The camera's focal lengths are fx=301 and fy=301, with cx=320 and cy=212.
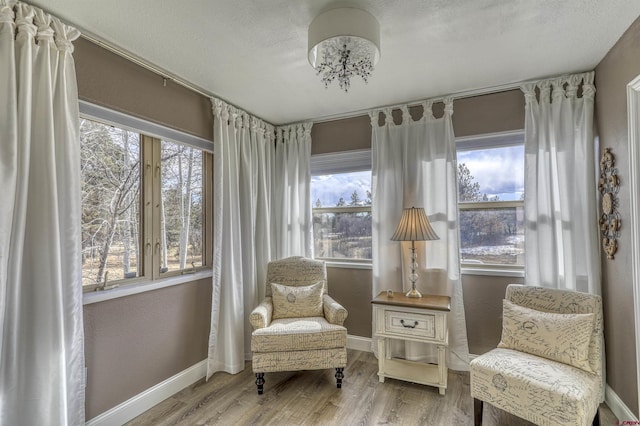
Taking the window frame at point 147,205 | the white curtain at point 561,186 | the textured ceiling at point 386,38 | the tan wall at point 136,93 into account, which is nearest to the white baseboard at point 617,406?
the white curtain at point 561,186

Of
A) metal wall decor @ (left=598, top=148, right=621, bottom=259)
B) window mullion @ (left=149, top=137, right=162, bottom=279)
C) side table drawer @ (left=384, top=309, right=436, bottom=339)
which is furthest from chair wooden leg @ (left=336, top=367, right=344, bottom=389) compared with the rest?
metal wall decor @ (left=598, top=148, right=621, bottom=259)

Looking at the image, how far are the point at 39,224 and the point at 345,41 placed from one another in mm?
1914

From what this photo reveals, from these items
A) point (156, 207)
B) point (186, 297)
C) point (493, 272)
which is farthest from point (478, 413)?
point (156, 207)

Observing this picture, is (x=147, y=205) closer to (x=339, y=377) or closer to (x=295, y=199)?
(x=295, y=199)

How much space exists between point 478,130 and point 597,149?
33.4 inches

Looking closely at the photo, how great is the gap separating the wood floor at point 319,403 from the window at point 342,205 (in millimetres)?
1253

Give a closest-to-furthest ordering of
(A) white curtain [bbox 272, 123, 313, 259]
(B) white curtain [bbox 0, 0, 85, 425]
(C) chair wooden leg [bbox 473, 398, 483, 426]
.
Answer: (B) white curtain [bbox 0, 0, 85, 425] < (C) chair wooden leg [bbox 473, 398, 483, 426] < (A) white curtain [bbox 272, 123, 313, 259]

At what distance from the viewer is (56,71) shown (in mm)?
1682

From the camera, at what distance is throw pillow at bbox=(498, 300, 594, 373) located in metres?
1.77

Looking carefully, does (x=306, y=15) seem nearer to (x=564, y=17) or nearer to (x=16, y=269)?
(x=564, y=17)

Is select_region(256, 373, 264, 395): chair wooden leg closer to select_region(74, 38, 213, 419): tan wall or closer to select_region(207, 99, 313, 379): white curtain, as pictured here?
select_region(207, 99, 313, 379): white curtain

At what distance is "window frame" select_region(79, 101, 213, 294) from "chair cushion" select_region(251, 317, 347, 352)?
2.64ft

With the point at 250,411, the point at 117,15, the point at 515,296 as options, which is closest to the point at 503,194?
the point at 515,296

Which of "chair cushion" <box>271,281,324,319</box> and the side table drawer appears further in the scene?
"chair cushion" <box>271,281,324,319</box>
